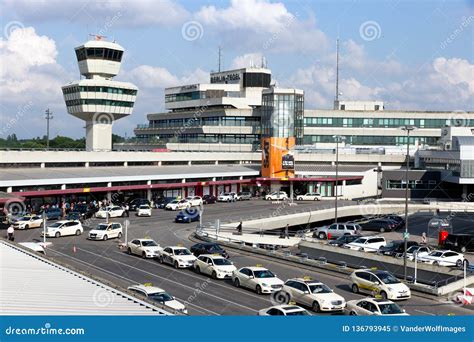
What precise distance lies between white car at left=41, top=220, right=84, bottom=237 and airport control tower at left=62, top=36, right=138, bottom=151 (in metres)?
30.7

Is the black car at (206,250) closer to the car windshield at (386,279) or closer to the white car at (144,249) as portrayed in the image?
the white car at (144,249)

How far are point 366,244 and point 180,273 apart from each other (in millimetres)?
14987

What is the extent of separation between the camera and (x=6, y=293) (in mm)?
18859

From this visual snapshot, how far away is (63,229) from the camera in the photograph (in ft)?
151

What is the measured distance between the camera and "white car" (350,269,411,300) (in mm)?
28359

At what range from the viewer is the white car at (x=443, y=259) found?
37.2 meters

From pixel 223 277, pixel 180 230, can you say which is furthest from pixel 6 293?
pixel 180 230

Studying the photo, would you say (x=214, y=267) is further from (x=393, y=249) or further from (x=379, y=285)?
(x=393, y=249)

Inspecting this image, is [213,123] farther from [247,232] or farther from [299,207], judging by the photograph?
[247,232]

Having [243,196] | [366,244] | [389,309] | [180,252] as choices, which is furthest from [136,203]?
[389,309]

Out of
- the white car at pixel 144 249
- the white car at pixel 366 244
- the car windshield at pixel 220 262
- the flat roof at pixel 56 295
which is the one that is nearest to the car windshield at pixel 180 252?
the white car at pixel 144 249

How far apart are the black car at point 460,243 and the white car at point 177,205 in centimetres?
2754

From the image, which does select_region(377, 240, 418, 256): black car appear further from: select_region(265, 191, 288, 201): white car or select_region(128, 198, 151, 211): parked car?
select_region(265, 191, 288, 201): white car

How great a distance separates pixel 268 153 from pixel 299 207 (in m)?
14.9
